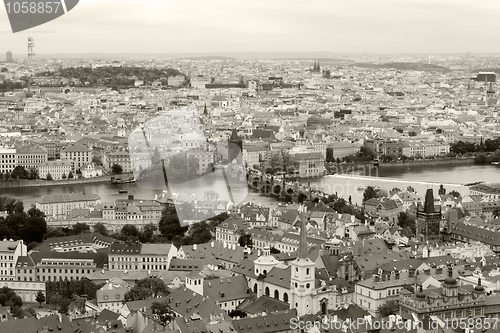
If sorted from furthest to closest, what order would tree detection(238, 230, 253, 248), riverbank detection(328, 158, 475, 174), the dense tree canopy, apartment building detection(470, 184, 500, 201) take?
the dense tree canopy < riverbank detection(328, 158, 475, 174) < apartment building detection(470, 184, 500, 201) < tree detection(238, 230, 253, 248)

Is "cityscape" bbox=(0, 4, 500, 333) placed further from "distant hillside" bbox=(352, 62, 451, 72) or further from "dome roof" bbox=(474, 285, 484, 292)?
"distant hillside" bbox=(352, 62, 451, 72)

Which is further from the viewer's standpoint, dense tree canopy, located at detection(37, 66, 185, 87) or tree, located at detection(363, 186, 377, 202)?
dense tree canopy, located at detection(37, 66, 185, 87)

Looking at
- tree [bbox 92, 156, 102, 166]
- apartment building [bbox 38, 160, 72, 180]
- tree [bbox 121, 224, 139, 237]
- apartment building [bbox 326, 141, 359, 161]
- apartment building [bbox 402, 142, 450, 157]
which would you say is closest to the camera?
tree [bbox 121, 224, 139, 237]

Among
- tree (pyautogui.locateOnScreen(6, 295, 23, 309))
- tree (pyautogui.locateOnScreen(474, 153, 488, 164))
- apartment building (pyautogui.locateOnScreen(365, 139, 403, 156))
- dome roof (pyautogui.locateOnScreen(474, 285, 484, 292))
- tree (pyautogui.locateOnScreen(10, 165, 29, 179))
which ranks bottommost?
tree (pyautogui.locateOnScreen(474, 153, 488, 164))

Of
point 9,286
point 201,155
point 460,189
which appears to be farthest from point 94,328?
point 201,155

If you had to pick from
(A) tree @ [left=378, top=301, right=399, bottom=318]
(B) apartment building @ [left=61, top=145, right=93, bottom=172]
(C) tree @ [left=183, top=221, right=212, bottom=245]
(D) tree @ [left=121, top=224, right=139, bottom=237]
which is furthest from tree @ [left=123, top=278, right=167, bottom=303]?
(B) apartment building @ [left=61, top=145, right=93, bottom=172]

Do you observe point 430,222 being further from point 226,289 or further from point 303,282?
point 226,289

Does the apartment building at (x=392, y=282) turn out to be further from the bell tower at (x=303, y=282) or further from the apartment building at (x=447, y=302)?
the bell tower at (x=303, y=282)

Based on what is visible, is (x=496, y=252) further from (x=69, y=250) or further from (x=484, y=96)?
(x=484, y=96)
